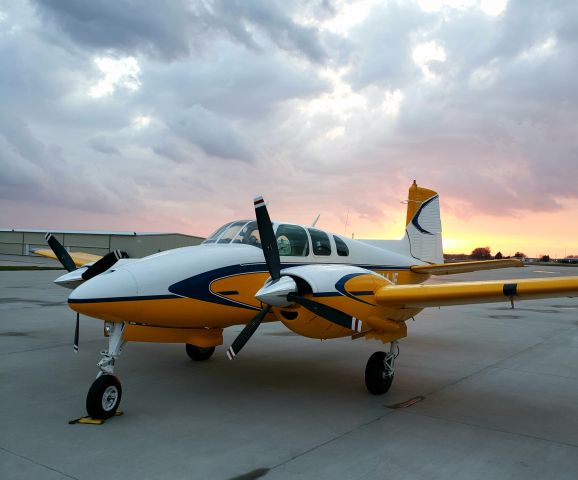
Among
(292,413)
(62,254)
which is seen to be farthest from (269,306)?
(62,254)

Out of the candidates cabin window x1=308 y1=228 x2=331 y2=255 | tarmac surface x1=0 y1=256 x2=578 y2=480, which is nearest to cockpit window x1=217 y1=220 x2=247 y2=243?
cabin window x1=308 y1=228 x2=331 y2=255

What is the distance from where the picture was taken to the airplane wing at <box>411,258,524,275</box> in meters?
9.70

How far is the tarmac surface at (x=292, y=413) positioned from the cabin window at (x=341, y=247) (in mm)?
2139

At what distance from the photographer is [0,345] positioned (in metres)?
10.2

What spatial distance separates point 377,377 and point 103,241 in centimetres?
5228

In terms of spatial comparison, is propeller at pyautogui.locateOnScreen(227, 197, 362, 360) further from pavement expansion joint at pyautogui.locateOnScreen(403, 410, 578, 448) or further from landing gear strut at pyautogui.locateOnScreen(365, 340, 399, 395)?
pavement expansion joint at pyautogui.locateOnScreen(403, 410, 578, 448)

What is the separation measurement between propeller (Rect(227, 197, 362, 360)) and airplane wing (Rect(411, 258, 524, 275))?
395 cm

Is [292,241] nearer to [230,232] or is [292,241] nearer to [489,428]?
[230,232]

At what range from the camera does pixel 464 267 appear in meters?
10.5

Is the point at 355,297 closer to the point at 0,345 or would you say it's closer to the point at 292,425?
the point at 292,425

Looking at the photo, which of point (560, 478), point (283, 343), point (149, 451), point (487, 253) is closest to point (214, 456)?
point (149, 451)

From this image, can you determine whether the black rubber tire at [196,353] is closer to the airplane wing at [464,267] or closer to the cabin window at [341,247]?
the cabin window at [341,247]

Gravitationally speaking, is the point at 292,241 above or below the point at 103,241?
below

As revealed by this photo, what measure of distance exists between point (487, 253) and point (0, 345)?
453 ft
